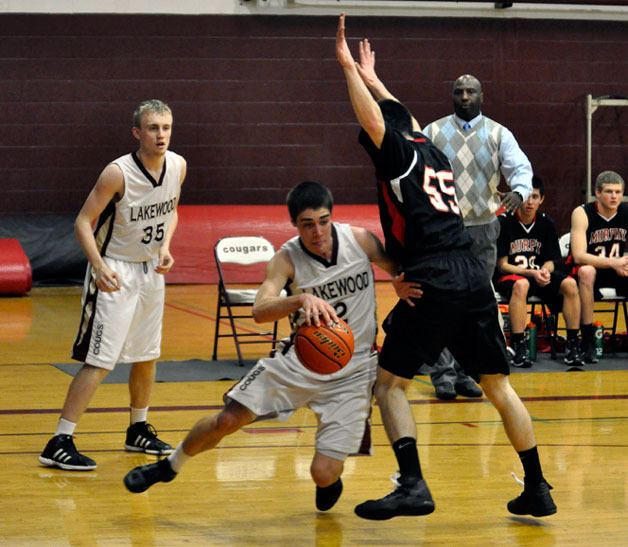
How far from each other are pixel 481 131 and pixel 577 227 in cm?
219

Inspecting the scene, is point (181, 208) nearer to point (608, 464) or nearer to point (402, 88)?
point (402, 88)

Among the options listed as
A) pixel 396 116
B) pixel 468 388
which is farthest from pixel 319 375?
pixel 468 388

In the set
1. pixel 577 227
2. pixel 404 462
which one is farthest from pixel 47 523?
pixel 577 227

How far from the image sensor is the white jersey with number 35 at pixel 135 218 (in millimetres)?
6273

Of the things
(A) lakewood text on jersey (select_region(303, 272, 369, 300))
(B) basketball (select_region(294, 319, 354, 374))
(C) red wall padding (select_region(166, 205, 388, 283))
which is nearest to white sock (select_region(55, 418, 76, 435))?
(A) lakewood text on jersey (select_region(303, 272, 369, 300))

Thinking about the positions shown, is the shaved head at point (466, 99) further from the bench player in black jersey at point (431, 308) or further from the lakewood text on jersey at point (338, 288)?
the lakewood text on jersey at point (338, 288)

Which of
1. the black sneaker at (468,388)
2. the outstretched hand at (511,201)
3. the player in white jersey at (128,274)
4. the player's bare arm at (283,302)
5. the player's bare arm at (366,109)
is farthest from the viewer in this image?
the black sneaker at (468,388)

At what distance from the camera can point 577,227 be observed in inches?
386

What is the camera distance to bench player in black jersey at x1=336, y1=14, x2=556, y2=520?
502cm

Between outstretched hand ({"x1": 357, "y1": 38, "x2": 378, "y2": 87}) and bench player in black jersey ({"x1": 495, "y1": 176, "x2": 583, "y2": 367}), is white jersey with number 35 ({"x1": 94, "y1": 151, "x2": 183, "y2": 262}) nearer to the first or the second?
outstretched hand ({"x1": 357, "y1": 38, "x2": 378, "y2": 87})

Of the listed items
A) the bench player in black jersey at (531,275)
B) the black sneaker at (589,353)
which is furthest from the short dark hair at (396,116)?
the black sneaker at (589,353)

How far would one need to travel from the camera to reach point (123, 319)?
6.25 meters

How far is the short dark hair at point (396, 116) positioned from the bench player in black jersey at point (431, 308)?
0.32 ft

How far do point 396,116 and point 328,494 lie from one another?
160 cm
